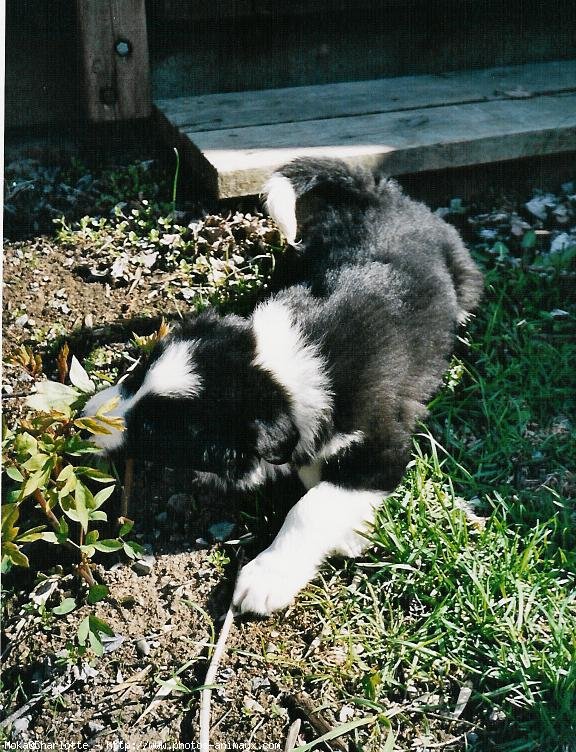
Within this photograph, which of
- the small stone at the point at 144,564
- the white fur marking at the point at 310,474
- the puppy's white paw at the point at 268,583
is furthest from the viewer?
the white fur marking at the point at 310,474

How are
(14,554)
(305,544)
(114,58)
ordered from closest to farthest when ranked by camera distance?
(14,554) < (305,544) < (114,58)

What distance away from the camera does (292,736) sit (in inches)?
91.1

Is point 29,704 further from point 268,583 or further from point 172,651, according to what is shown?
point 268,583

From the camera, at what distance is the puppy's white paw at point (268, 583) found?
262 centimetres

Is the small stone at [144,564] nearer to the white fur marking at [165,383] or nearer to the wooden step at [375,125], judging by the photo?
the white fur marking at [165,383]

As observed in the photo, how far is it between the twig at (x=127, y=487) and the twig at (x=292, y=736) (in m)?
0.89

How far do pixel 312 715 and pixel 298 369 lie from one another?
1.04 metres

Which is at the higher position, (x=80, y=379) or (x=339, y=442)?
(x=80, y=379)

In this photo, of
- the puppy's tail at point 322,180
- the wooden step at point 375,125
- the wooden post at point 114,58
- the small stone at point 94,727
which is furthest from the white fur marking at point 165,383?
the wooden post at point 114,58

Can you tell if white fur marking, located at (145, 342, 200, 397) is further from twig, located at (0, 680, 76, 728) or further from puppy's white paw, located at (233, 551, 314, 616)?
twig, located at (0, 680, 76, 728)

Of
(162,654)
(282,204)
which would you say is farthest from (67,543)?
(282,204)

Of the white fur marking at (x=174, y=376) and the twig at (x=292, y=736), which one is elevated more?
the white fur marking at (x=174, y=376)

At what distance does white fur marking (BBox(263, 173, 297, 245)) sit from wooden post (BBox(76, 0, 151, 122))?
1.11m

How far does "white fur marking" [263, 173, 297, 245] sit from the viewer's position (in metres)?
3.43
